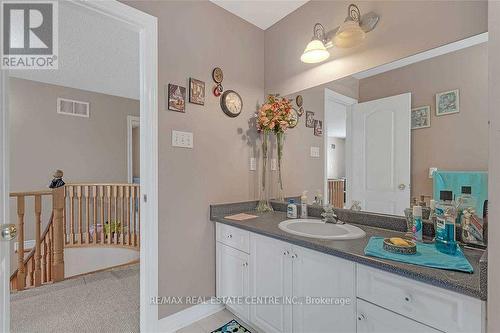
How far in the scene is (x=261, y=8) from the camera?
80.1 inches

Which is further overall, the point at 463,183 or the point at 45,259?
the point at 45,259

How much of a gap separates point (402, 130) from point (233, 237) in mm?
1317

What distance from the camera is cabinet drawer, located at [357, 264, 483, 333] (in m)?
0.80

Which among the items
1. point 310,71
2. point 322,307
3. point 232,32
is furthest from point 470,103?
point 232,32

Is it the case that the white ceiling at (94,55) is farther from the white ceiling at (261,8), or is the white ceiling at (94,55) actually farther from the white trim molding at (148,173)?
the white ceiling at (261,8)

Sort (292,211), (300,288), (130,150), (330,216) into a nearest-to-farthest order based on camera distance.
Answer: (300,288) < (330,216) < (292,211) < (130,150)

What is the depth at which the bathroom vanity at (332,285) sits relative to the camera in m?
0.84

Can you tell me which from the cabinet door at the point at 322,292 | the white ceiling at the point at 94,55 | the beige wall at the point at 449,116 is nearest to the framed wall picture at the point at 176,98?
the white ceiling at the point at 94,55

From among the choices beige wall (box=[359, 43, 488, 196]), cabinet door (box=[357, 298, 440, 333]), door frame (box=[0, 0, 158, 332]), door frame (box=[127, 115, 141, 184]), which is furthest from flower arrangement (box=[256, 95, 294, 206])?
door frame (box=[127, 115, 141, 184])

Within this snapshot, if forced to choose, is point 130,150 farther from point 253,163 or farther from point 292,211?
point 292,211

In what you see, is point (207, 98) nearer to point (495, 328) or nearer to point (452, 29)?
point (452, 29)

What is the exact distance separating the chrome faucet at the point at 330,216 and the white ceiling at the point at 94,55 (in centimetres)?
183

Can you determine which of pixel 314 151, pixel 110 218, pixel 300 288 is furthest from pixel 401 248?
pixel 110 218

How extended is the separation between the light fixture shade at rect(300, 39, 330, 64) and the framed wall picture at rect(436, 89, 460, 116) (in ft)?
2.56
